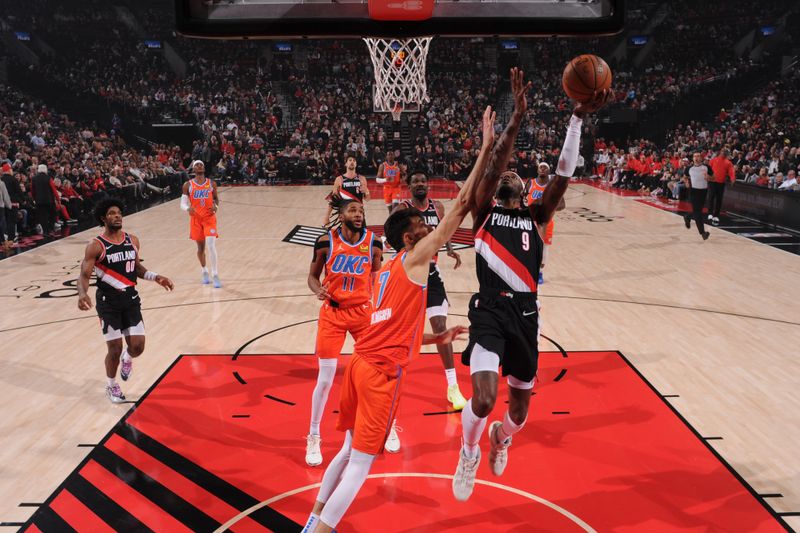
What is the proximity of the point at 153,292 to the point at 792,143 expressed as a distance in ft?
58.3

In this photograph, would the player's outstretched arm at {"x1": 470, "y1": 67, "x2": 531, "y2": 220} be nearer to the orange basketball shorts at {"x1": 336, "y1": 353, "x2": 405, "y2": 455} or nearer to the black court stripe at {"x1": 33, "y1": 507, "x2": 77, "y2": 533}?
the orange basketball shorts at {"x1": 336, "y1": 353, "x2": 405, "y2": 455}

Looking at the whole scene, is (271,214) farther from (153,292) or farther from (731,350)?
(731,350)

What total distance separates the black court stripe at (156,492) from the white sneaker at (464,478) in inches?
57.7

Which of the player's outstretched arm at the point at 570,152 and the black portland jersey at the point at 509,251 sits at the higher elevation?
the player's outstretched arm at the point at 570,152

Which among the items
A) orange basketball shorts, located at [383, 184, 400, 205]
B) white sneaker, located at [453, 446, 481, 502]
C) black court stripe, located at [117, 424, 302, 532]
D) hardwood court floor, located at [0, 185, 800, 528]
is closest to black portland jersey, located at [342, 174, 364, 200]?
hardwood court floor, located at [0, 185, 800, 528]

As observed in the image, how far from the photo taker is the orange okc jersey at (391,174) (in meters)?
12.4

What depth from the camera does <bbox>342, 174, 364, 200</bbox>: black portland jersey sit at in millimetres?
9867

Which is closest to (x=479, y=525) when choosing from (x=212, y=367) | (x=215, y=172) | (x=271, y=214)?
(x=212, y=367)

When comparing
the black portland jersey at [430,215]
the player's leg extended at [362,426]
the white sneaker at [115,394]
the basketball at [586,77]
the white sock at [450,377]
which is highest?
the basketball at [586,77]

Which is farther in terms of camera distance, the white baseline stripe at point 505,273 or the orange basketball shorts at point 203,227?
the orange basketball shorts at point 203,227

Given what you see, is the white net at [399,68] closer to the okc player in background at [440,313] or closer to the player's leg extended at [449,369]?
the okc player in background at [440,313]

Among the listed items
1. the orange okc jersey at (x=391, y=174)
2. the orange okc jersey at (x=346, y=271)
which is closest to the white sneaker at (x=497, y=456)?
the orange okc jersey at (x=346, y=271)

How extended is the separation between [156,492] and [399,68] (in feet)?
21.9

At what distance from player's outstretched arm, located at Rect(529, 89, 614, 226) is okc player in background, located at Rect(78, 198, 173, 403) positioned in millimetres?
3517
